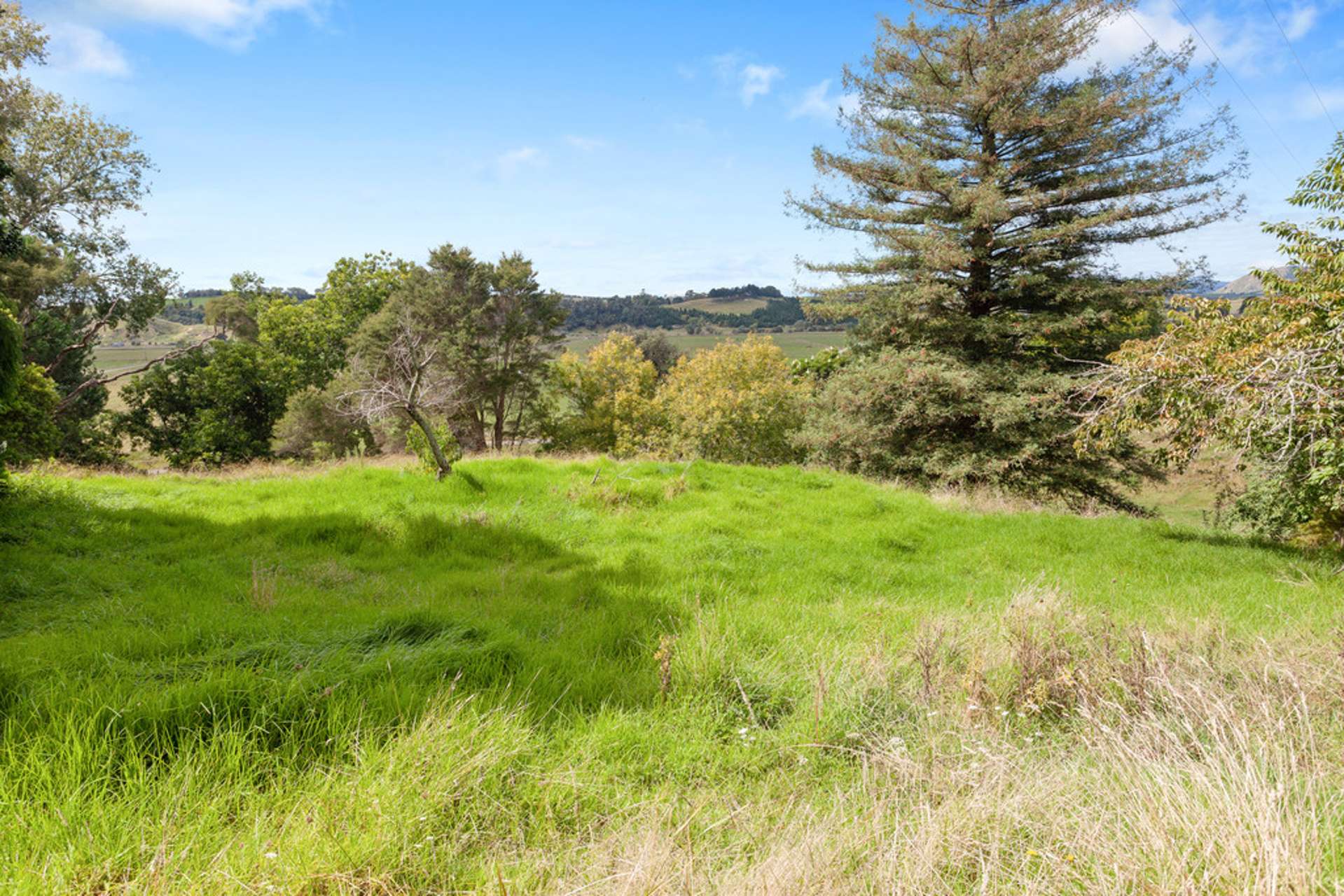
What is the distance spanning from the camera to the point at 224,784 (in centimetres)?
242

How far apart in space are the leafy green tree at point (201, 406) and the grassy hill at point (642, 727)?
76.3 ft

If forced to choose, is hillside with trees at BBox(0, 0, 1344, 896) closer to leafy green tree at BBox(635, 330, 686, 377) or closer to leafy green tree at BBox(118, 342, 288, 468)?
leafy green tree at BBox(118, 342, 288, 468)

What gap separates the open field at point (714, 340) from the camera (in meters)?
77.8

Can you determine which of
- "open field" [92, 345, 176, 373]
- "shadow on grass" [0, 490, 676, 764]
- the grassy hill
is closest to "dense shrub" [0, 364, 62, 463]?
"shadow on grass" [0, 490, 676, 764]

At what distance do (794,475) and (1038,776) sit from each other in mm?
9661

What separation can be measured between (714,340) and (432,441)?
6729cm

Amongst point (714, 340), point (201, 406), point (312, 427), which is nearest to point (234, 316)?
point (201, 406)

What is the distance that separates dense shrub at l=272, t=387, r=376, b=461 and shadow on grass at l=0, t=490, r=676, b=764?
2254 cm

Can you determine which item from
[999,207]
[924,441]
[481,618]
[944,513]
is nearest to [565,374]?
[924,441]

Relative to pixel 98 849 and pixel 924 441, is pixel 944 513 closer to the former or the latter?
pixel 924 441

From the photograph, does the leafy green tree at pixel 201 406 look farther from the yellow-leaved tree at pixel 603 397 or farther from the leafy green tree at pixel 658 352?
the leafy green tree at pixel 658 352

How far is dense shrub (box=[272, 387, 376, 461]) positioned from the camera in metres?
28.7

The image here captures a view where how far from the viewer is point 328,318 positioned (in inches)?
1411

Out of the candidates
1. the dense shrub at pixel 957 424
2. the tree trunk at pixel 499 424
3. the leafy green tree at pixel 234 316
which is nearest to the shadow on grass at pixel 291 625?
the dense shrub at pixel 957 424
